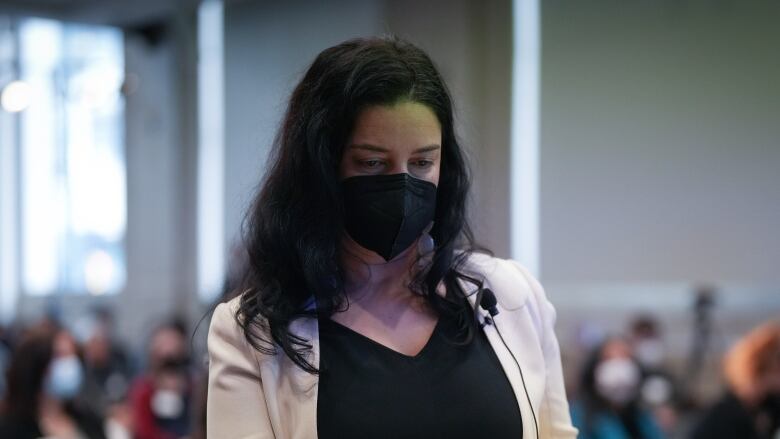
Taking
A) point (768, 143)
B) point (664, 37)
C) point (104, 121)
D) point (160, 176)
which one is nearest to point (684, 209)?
point (768, 143)

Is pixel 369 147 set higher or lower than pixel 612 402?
higher

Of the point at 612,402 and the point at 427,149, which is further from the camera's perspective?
the point at 612,402

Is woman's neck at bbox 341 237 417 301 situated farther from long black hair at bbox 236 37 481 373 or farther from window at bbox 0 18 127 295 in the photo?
window at bbox 0 18 127 295

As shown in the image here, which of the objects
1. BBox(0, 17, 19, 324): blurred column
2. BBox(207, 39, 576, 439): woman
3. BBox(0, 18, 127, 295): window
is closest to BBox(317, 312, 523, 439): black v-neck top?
BBox(207, 39, 576, 439): woman

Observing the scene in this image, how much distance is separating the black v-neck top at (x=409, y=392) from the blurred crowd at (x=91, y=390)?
0.97m

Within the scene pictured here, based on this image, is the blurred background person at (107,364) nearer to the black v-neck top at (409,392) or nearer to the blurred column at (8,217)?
the blurred column at (8,217)

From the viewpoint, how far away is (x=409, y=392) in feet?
4.78

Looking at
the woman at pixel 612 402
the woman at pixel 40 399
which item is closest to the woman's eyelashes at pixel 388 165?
the woman at pixel 40 399

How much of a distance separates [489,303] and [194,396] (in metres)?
3.64

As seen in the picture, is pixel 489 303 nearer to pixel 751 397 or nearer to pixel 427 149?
pixel 427 149

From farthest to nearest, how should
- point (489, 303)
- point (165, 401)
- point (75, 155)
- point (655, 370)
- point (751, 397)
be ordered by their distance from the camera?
point (75, 155), point (655, 370), point (165, 401), point (751, 397), point (489, 303)

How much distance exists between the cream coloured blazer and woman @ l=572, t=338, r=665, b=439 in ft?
10.9

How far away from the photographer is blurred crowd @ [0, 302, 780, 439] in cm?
371

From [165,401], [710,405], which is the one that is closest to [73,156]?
[165,401]
